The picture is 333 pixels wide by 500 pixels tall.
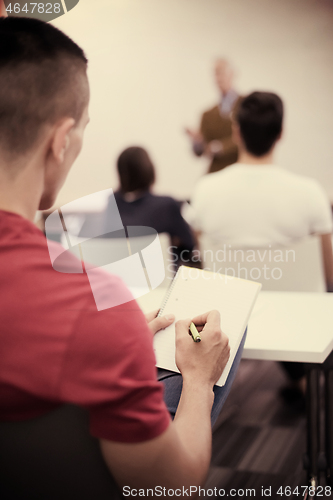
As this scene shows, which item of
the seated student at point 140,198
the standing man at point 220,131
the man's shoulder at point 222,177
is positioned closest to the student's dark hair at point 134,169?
the seated student at point 140,198

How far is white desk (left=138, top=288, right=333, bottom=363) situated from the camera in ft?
2.26

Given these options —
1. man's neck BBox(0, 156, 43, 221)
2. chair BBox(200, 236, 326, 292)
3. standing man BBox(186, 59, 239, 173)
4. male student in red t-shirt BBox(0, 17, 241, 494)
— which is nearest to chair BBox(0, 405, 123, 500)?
male student in red t-shirt BBox(0, 17, 241, 494)

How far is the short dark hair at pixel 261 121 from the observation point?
4.07 feet

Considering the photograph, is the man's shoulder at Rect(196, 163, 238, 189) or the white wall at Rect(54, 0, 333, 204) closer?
the white wall at Rect(54, 0, 333, 204)

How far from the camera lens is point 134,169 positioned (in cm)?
152

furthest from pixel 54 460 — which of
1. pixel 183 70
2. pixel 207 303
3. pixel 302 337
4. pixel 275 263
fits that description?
pixel 183 70

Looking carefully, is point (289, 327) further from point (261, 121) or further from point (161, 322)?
point (261, 121)

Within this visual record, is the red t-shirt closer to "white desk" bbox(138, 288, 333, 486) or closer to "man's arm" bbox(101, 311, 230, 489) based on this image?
"man's arm" bbox(101, 311, 230, 489)

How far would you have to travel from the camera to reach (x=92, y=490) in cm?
40

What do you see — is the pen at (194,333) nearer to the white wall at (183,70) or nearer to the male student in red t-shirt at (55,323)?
the male student in red t-shirt at (55,323)

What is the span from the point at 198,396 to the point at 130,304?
0.21 m

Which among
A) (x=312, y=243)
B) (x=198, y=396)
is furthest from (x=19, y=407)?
(x=312, y=243)

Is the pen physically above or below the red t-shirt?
below

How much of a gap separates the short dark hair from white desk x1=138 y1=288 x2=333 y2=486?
531mm
